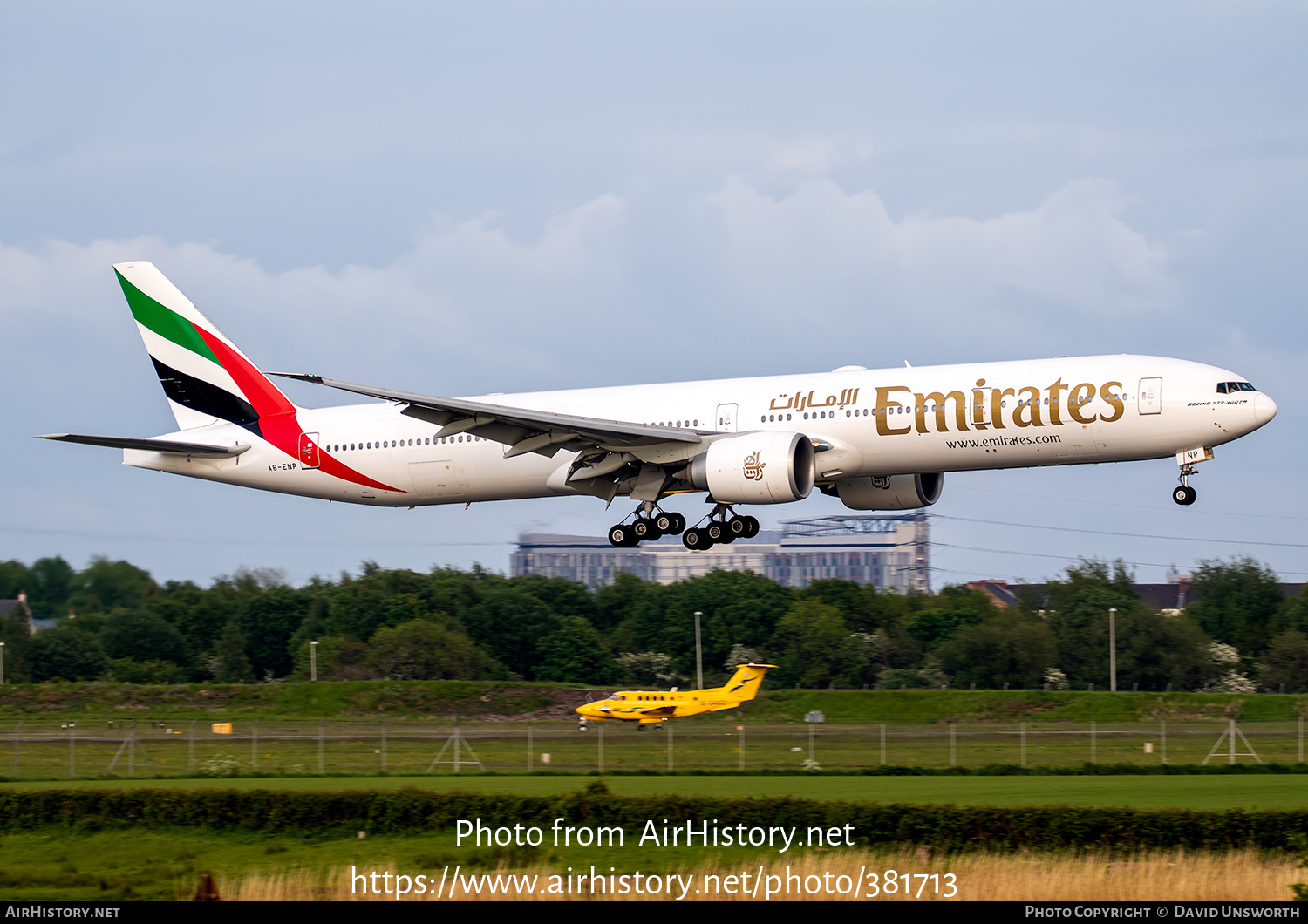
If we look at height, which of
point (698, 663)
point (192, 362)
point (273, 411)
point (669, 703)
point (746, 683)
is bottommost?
point (669, 703)

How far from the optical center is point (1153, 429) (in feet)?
130

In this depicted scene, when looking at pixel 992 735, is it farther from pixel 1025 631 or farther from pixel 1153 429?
pixel 1025 631

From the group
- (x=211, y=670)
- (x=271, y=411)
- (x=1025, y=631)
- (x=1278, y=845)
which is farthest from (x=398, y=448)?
(x=1025, y=631)

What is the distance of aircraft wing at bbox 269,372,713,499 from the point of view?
41031 millimetres

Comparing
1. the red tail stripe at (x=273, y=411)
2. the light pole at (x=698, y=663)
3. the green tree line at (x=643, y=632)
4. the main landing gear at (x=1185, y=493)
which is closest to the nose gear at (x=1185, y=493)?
the main landing gear at (x=1185, y=493)

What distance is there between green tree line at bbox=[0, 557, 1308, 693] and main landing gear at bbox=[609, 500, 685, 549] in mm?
49881

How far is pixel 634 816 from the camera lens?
103 ft

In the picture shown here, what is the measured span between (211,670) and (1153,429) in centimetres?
7301

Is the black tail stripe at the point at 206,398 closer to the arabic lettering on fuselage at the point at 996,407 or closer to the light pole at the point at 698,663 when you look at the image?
the arabic lettering on fuselage at the point at 996,407

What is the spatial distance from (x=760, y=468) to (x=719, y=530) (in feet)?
15.9

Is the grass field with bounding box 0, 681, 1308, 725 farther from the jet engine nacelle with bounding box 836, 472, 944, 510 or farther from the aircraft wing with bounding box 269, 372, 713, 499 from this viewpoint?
the aircraft wing with bounding box 269, 372, 713, 499

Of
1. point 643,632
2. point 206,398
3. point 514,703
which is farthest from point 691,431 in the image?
point 643,632

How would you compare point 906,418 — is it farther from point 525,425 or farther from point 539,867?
point 539,867

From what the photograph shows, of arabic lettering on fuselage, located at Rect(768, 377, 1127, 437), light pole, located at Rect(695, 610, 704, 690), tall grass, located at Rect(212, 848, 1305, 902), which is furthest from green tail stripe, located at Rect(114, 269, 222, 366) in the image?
light pole, located at Rect(695, 610, 704, 690)
